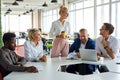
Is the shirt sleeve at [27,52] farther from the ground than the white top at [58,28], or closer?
closer

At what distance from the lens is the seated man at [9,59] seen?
2.78 m

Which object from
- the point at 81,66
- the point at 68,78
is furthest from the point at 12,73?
the point at 81,66

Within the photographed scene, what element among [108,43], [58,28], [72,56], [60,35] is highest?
[58,28]

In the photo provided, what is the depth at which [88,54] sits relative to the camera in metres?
3.57

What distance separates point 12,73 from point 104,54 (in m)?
1.88

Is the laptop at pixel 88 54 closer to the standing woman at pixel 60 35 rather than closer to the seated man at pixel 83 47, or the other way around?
the seated man at pixel 83 47

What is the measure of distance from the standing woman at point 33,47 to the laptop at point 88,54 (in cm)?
62

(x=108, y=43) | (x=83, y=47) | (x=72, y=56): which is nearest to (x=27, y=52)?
(x=72, y=56)

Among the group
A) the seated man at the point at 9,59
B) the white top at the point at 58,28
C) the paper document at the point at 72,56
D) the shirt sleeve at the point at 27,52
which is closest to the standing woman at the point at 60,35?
the white top at the point at 58,28

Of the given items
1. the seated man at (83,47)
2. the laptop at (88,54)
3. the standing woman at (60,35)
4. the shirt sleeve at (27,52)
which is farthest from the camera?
the standing woman at (60,35)

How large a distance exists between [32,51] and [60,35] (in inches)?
33.9

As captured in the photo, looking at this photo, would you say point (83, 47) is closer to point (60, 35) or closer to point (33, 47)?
point (60, 35)

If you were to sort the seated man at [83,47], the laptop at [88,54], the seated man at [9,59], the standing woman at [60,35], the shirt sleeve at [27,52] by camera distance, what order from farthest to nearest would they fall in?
the standing woman at [60,35], the seated man at [83,47], the shirt sleeve at [27,52], the laptop at [88,54], the seated man at [9,59]

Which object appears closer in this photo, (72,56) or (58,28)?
(72,56)
